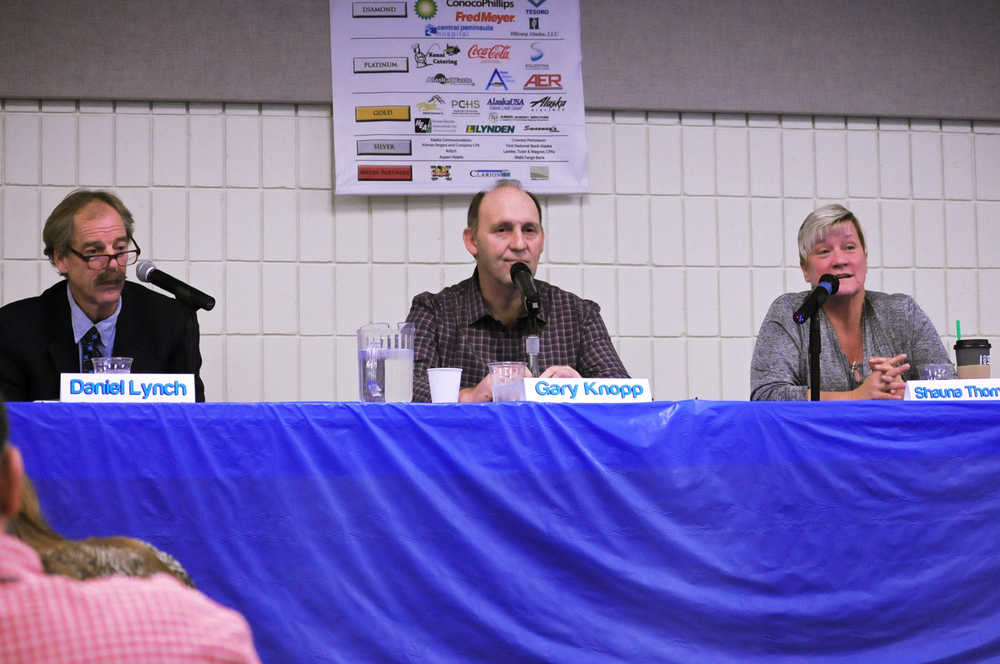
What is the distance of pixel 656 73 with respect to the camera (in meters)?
3.81

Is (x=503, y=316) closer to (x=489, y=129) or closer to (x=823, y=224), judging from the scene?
(x=823, y=224)

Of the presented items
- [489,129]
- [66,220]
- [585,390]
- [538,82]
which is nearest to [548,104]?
[538,82]

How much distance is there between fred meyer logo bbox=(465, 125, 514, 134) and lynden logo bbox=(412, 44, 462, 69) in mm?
238

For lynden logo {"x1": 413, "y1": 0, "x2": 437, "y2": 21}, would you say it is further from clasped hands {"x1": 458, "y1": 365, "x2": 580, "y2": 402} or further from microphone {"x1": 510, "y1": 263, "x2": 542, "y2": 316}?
clasped hands {"x1": 458, "y1": 365, "x2": 580, "y2": 402}

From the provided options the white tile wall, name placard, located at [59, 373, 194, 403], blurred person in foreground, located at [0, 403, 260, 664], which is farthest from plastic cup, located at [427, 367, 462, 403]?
the white tile wall

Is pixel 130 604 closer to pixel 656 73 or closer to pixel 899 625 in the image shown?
pixel 899 625

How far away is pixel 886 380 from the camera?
2295 millimetres

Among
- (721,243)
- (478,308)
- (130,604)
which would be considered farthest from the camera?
(721,243)

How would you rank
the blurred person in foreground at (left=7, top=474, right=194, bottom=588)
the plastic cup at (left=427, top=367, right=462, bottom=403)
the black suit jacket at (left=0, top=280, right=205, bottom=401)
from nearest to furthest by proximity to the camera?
the blurred person in foreground at (left=7, top=474, right=194, bottom=588)
the plastic cup at (left=427, top=367, right=462, bottom=403)
the black suit jacket at (left=0, top=280, right=205, bottom=401)

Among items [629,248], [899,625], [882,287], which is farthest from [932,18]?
[899,625]

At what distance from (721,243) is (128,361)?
7.91 ft

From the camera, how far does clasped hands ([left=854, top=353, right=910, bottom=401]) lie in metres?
2.27

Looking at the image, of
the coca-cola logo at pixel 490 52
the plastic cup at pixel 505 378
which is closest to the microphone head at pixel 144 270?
the plastic cup at pixel 505 378

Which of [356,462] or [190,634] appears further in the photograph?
[356,462]
